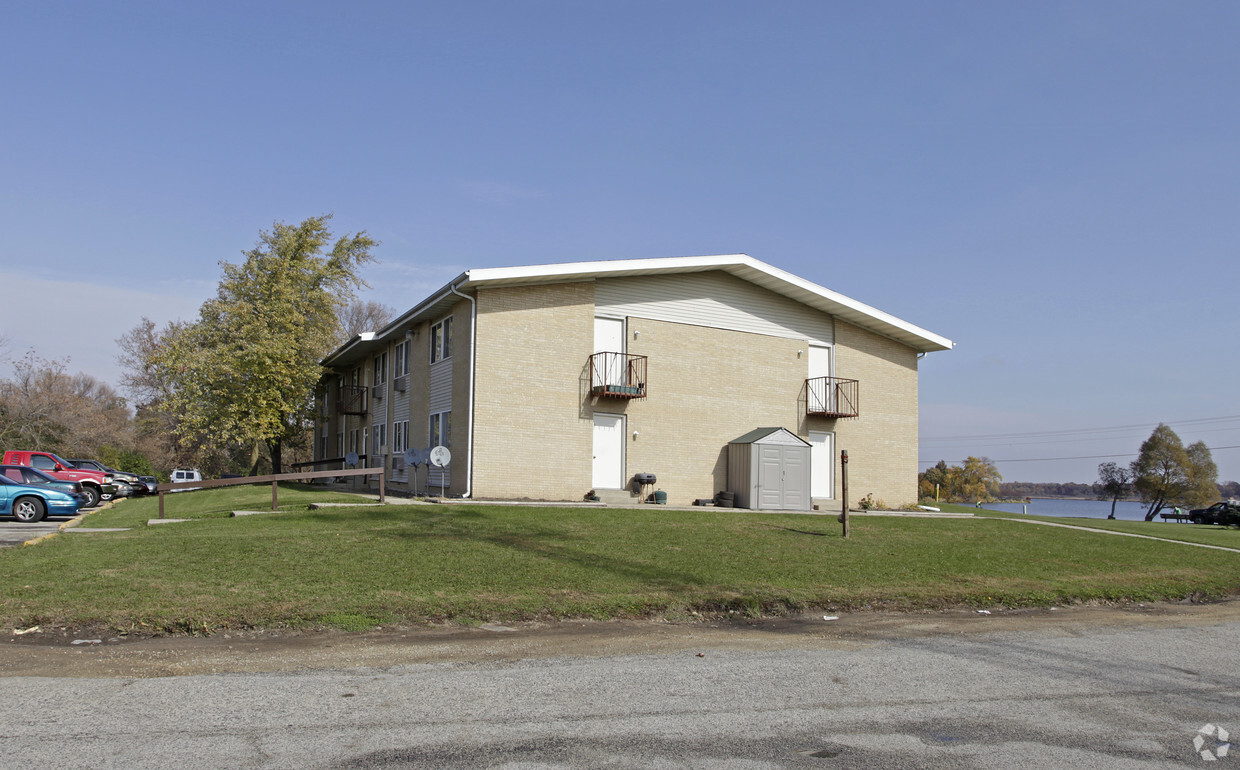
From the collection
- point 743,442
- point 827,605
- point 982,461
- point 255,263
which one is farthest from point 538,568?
point 982,461

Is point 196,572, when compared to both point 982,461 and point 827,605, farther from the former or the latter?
point 982,461

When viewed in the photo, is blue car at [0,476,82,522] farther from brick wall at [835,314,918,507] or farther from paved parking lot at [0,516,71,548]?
brick wall at [835,314,918,507]

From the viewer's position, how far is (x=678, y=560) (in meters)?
12.2

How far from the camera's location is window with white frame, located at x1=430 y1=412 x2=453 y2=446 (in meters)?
23.4

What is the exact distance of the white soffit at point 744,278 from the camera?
2134 cm

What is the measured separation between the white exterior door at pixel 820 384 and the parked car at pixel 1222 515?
75.5 feet

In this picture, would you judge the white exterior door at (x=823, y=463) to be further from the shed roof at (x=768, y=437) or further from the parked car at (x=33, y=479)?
the parked car at (x=33, y=479)

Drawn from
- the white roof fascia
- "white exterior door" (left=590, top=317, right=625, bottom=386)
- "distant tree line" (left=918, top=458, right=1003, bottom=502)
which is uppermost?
the white roof fascia

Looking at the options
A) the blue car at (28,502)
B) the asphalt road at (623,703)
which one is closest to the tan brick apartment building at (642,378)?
the blue car at (28,502)

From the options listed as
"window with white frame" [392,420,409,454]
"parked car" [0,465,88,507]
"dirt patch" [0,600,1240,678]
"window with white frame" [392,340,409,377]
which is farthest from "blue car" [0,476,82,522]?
"dirt patch" [0,600,1240,678]

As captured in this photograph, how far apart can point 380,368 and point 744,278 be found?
608 inches

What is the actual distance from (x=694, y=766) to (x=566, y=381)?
716 inches

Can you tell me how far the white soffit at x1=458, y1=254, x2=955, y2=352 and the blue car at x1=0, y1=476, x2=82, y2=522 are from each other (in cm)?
1062

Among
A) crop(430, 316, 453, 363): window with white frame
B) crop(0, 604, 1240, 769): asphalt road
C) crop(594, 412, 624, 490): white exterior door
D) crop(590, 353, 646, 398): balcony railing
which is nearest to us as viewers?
crop(0, 604, 1240, 769): asphalt road
